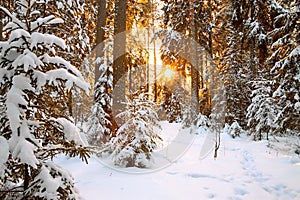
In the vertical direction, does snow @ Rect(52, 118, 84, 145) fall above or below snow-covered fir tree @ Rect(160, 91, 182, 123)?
below

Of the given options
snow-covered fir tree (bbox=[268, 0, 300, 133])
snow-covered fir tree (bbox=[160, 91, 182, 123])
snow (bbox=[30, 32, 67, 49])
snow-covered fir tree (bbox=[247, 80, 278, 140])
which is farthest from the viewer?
snow-covered fir tree (bbox=[160, 91, 182, 123])

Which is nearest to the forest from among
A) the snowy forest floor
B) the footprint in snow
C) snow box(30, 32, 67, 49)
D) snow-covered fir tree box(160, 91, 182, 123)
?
snow box(30, 32, 67, 49)

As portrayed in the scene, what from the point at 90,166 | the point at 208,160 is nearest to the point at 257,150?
the point at 208,160

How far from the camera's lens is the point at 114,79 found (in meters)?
7.35

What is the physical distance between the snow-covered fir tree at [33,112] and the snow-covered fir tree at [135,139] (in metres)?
3.24

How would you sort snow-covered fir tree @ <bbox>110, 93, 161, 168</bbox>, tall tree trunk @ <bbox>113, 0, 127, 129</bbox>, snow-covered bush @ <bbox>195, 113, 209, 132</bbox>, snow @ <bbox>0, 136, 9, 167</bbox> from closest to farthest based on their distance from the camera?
1. snow @ <bbox>0, 136, 9, 167</bbox>
2. snow-covered fir tree @ <bbox>110, 93, 161, 168</bbox>
3. tall tree trunk @ <bbox>113, 0, 127, 129</bbox>
4. snow-covered bush @ <bbox>195, 113, 209, 132</bbox>

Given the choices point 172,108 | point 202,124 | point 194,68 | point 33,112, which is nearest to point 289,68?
point 202,124

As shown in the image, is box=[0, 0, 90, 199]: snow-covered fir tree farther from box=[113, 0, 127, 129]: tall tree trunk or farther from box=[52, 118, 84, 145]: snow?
box=[113, 0, 127, 129]: tall tree trunk

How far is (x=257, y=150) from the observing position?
871 centimetres

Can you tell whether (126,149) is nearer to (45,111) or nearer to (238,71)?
(45,111)

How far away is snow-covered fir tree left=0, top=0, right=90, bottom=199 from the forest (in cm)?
1

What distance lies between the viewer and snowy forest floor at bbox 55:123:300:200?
440 cm

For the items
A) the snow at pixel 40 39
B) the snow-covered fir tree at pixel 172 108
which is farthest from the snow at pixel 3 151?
the snow-covered fir tree at pixel 172 108

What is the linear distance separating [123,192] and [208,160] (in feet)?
12.2
